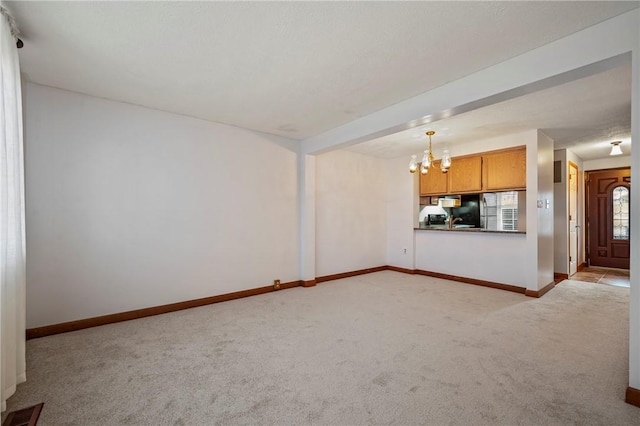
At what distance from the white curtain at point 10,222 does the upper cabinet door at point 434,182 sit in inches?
233

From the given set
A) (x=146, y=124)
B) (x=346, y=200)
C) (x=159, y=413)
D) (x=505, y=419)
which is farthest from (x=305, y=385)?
(x=346, y=200)

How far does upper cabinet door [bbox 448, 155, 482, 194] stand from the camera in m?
5.34

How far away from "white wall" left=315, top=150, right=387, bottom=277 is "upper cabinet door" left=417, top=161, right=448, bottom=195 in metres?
0.87

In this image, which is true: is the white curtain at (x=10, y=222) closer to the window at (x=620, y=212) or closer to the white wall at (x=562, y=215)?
the white wall at (x=562, y=215)

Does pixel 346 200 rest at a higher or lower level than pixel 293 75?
lower

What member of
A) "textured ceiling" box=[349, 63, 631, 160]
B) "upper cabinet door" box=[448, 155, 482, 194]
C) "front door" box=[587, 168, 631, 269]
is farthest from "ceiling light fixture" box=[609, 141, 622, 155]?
"upper cabinet door" box=[448, 155, 482, 194]

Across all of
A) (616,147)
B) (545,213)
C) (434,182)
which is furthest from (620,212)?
(434,182)

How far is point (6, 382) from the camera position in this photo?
6.38 ft

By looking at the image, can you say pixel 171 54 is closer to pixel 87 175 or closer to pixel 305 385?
pixel 87 175

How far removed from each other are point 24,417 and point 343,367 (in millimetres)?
2143

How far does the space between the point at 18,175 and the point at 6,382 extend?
1.43 metres

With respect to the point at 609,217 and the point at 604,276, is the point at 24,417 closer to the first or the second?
the point at 604,276

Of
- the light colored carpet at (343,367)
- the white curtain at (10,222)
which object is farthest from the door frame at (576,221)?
the white curtain at (10,222)

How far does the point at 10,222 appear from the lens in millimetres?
2002
